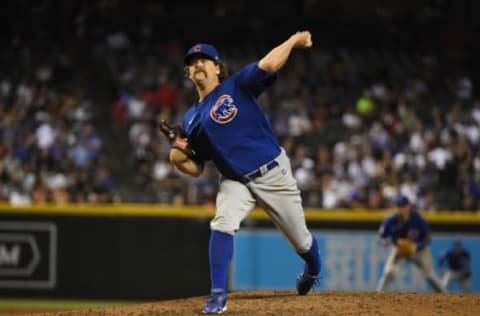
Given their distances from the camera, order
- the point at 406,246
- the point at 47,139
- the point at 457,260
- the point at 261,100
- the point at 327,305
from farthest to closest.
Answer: the point at 261,100
the point at 47,139
the point at 457,260
the point at 406,246
the point at 327,305

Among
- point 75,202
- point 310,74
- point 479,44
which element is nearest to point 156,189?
point 75,202

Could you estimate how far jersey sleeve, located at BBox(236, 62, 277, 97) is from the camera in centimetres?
577

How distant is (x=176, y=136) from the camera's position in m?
5.85

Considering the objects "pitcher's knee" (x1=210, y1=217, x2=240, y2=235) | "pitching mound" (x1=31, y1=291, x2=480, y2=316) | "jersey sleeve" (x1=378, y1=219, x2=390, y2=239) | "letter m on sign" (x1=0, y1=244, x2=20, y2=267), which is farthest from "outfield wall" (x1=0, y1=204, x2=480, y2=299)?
"pitcher's knee" (x1=210, y1=217, x2=240, y2=235)

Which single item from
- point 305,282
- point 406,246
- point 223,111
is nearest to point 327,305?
point 305,282

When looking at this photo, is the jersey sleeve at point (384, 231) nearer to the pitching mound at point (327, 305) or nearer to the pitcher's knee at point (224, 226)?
the pitching mound at point (327, 305)

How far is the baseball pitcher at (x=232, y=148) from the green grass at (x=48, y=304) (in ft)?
23.9

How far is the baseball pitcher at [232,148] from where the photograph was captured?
580cm

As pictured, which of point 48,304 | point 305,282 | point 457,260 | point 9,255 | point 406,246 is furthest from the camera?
point 9,255

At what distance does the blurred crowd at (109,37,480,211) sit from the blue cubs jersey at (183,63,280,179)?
8189mm

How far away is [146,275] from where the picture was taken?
13.6 meters

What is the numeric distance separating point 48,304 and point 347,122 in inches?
233

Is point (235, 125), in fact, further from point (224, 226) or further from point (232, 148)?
point (224, 226)

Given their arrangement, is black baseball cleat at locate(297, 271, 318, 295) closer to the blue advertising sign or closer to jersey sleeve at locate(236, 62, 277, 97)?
jersey sleeve at locate(236, 62, 277, 97)
